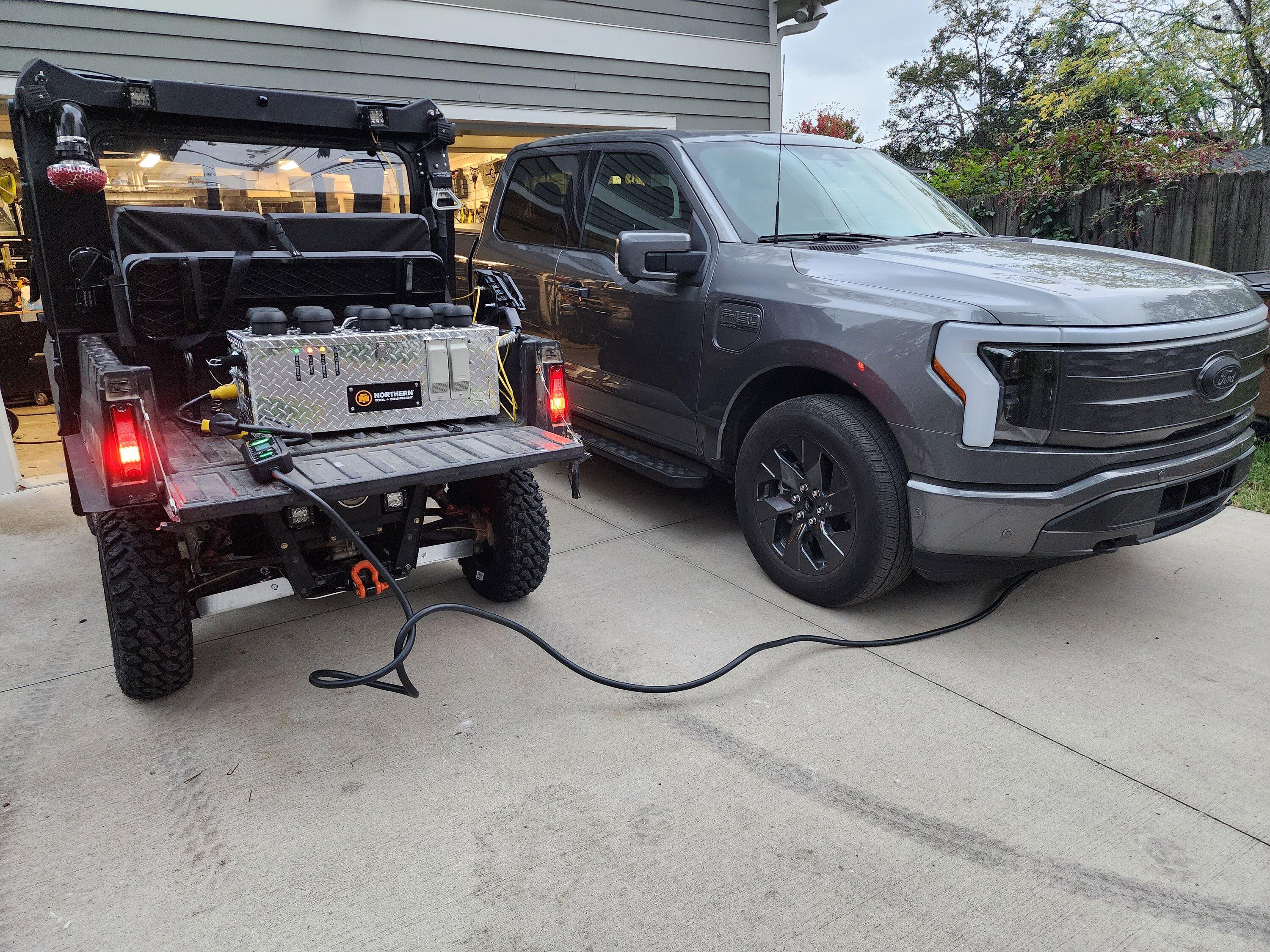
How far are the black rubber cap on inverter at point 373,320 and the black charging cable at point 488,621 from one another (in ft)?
2.39

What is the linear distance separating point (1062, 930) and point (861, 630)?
1.50m

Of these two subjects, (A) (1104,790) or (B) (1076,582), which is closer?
(A) (1104,790)

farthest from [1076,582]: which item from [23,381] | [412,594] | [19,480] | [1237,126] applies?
[1237,126]

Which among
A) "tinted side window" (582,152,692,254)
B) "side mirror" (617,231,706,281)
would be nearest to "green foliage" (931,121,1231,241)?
"tinted side window" (582,152,692,254)

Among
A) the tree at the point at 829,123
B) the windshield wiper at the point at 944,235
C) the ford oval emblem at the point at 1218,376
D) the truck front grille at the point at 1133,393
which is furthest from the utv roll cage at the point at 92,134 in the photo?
the tree at the point at 829,123

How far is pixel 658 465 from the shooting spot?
436 centimetres

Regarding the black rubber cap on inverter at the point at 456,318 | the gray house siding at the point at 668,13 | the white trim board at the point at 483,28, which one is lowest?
the black rubber cap on inverter at the point at 456,318

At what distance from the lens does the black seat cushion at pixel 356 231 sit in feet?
11.9

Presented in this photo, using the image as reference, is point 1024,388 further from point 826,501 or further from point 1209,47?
point 1209,47

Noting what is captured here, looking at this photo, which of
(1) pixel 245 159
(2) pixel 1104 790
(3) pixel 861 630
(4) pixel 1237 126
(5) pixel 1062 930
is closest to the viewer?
(5) pixel 1062 930

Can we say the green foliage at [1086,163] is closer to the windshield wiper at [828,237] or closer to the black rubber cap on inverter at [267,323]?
the windshield wiper at [828,237]

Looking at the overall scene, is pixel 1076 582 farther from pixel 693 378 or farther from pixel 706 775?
pixel 706 775

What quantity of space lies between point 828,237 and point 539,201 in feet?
6.78

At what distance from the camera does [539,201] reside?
17.2 feet
